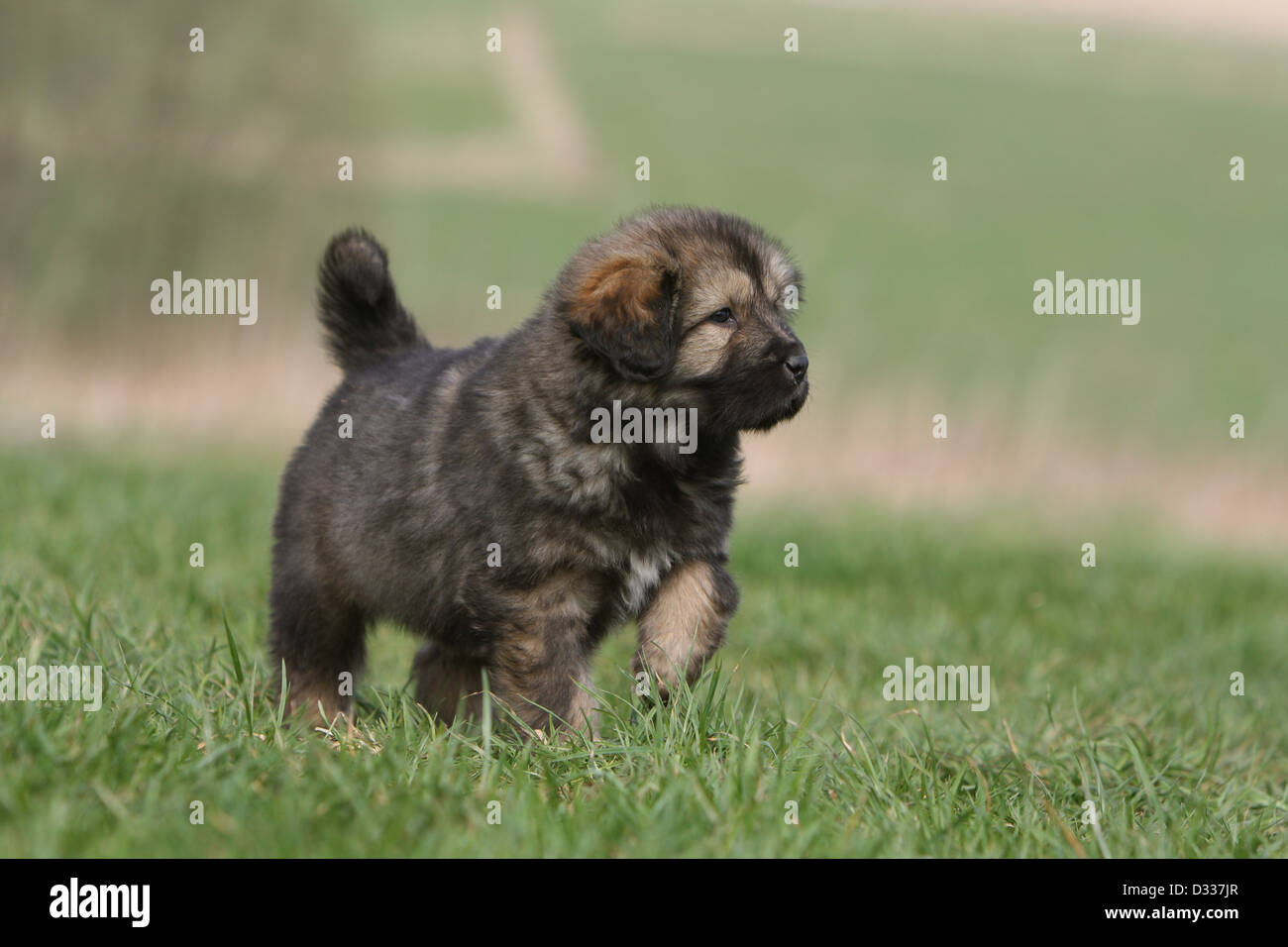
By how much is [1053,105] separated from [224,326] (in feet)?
93.9

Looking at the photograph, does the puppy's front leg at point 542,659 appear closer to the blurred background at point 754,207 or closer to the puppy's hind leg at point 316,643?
the puppy's hind leg at point 316,643

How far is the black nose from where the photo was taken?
3594 mm

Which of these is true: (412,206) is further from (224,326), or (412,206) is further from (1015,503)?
(1015,503)

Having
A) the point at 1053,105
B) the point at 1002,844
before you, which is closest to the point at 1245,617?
the point at 1002,844

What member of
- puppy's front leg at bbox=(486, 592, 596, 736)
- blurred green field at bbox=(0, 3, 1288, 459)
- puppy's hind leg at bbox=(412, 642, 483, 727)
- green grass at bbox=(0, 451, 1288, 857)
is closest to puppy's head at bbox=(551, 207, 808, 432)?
puppy's front leg at bbox=(486, 592, 596, 736)

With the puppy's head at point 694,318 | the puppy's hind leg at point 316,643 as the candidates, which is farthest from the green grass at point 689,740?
the puppy's head at point 694,318

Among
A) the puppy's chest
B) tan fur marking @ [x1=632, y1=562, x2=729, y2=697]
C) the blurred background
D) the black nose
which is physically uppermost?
the blurred background

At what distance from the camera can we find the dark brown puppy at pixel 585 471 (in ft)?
11.5

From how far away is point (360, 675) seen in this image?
14.5ft

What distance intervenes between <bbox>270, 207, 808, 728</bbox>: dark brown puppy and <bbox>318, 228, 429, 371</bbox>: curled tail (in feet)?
1.74

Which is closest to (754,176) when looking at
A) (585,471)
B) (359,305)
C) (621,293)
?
(359,305)

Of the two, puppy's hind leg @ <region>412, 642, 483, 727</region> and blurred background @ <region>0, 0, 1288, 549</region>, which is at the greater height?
blurred background @ <region>0, 0, 1288, 549</region>

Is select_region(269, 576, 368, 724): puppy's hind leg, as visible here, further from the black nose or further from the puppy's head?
the black nose

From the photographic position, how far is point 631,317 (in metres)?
3.56
